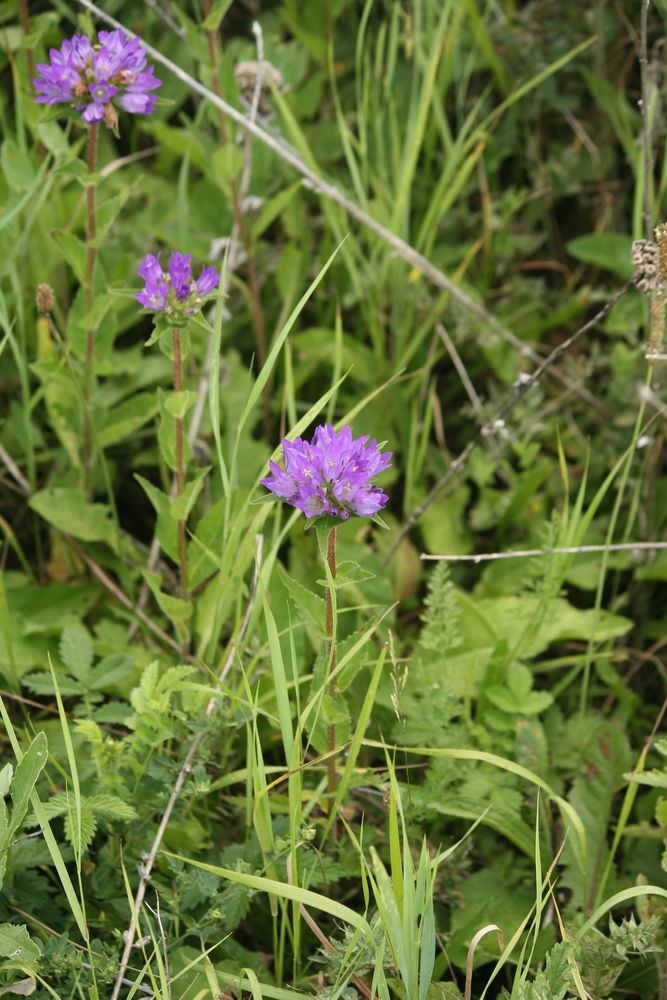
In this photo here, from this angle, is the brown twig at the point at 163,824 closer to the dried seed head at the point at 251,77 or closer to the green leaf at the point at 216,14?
the green leaf at the point at 216,14

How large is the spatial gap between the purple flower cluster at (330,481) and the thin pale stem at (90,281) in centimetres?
83

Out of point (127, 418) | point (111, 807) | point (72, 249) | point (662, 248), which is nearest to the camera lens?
point (111, 807)

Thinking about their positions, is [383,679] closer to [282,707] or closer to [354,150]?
[282,707]

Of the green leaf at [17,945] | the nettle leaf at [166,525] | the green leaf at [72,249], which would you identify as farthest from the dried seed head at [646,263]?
the green leaf at [17,945]

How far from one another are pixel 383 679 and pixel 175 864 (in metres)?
0.60

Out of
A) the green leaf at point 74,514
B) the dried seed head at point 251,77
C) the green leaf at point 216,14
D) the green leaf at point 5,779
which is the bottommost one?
the green leaf at point 5,779

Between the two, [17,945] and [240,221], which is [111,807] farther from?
[240,221]

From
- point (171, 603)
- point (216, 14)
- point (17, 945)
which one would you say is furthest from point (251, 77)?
A: point (17, 945)

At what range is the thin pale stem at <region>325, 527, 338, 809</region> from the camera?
1.52m

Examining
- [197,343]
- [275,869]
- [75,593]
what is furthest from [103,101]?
[275,869]

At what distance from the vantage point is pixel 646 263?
182cm

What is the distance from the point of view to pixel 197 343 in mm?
2568

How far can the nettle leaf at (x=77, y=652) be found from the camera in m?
1.82

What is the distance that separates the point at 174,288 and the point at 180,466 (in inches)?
12.6
